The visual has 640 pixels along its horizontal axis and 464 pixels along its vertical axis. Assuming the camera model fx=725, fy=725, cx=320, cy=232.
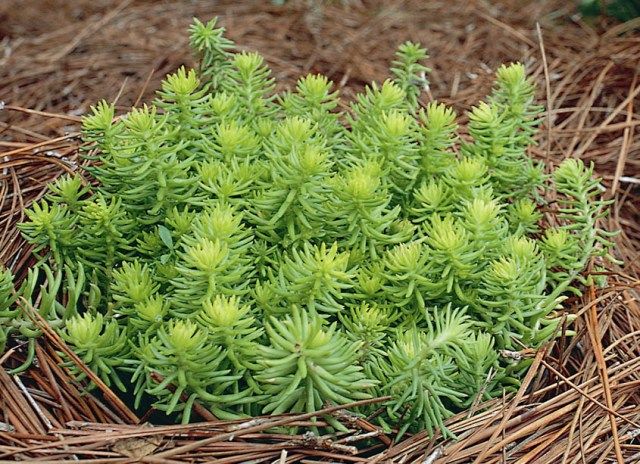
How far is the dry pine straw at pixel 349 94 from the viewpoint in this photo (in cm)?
144

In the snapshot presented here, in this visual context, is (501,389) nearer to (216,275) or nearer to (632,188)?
(216,275)

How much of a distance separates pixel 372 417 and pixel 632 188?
1.50m

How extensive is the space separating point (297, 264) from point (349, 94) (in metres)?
1.67

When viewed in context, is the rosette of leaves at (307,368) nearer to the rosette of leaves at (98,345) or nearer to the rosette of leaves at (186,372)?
the rosette of leaves at (186,372)

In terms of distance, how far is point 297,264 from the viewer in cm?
145

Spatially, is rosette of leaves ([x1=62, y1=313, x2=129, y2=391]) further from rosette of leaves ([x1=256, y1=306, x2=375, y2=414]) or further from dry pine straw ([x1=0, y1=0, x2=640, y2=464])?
rosette of leaves ([x1=256, y1=306, x2=375, y2=414])

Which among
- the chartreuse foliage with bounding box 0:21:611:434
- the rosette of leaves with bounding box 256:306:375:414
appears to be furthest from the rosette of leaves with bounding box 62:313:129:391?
the rosette of leaves with bounding box 256:306:375:414

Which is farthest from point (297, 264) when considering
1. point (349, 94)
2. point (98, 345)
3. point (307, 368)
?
point (349, 94)

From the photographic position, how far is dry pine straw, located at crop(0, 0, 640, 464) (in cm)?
144

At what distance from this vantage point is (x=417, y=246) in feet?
5.08

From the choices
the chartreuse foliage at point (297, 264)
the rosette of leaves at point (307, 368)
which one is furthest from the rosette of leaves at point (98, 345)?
the rosette of leaves at point (307, 368)

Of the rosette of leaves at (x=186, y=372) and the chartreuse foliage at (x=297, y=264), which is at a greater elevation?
the chartreuse foliage at (x=297, y=264)

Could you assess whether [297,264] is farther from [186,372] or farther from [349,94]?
[349,94]

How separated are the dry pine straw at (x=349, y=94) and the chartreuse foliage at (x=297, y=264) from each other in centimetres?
7
